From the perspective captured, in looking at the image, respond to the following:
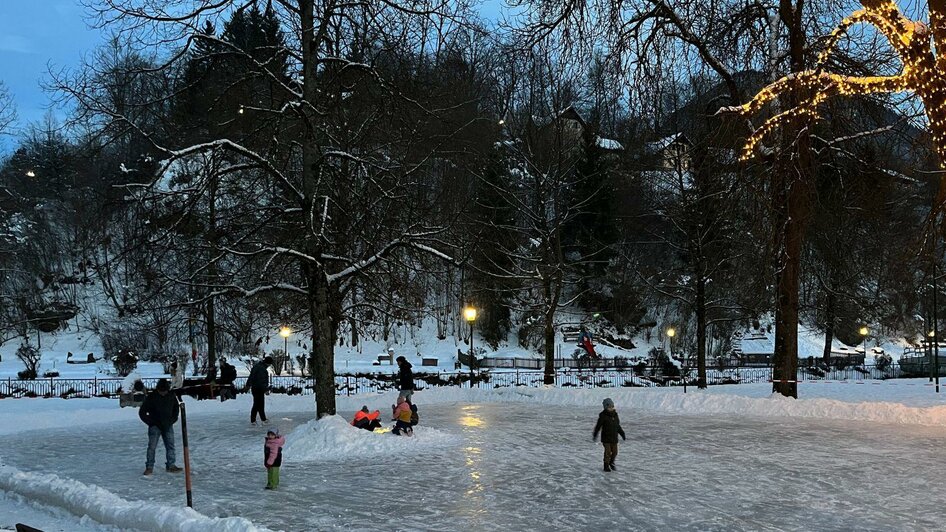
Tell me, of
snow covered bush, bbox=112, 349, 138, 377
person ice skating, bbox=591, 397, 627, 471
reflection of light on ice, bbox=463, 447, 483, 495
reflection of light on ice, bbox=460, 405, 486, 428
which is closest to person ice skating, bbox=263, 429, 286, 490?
reflection of light on ice, bbox=463, 447, 483, 495

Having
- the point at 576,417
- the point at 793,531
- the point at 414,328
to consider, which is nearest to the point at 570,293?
the point at 414,328

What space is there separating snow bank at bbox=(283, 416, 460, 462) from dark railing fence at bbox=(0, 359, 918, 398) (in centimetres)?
1289

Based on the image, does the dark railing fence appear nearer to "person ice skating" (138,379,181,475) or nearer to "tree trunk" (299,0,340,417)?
"tree trunk" (299,0,340,417)

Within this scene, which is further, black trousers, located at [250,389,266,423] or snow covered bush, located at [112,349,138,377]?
snow covered bush, located at [112,349,138,377]

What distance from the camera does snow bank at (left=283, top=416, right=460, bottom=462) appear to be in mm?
13875

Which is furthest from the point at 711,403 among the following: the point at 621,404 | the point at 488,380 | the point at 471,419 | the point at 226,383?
the point at 226,383

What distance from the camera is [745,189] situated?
16.7 m

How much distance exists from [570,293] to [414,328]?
13.8 meters

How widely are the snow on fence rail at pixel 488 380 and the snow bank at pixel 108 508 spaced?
1549cm

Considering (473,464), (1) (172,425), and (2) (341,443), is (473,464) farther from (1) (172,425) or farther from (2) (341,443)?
(1) (172,425)

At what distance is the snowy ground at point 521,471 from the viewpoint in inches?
349

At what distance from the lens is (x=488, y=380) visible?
32625 mm

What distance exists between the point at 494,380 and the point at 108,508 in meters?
27.3

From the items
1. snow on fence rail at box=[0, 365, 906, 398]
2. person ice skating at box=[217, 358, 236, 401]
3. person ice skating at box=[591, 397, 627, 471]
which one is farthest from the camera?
snow on fence rail at box=[0, 365, 906, 398]
